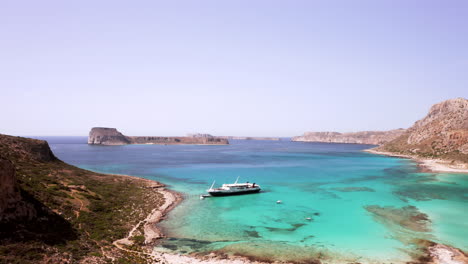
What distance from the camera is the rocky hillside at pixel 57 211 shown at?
104 ft

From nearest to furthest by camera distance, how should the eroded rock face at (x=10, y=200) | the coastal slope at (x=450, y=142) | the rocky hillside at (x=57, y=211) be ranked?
the rocky hillside at (x=57, y=211) < the eroded rock face at (x=10, y=200) < the coastal slope at (x=450, y=142)

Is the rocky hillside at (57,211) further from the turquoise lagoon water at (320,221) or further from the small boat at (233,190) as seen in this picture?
the small boat at (233,190)

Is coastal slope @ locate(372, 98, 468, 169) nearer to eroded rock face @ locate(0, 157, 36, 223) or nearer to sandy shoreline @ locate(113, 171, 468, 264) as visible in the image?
sandy shoreline @ locate(113, 171, 468, 264)

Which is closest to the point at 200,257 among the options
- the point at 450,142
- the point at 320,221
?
the point at 320,221

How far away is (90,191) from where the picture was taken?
59438mm

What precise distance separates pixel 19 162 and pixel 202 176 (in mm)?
62695

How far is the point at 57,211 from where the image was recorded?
4294cm

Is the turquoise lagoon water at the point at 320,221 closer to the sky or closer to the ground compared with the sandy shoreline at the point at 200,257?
closer to the ground

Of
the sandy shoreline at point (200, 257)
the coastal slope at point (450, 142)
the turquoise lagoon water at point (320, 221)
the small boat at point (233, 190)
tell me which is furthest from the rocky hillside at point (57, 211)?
the coastal slope at point (450, 142)

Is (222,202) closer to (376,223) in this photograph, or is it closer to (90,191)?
(90,191)

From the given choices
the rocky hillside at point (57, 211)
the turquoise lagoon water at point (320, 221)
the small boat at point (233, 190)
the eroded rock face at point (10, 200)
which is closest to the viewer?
the rocky hillside at point (57, 211)

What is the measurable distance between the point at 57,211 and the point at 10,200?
29.3 feet

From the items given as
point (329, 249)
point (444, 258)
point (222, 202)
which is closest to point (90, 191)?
point (222, 202)

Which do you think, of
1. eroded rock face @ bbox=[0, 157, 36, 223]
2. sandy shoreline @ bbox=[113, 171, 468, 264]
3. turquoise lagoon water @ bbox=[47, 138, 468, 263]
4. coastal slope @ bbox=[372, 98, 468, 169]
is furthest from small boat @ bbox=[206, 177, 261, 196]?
coastal slope @ bbox=[372, 98, 468, 169]
